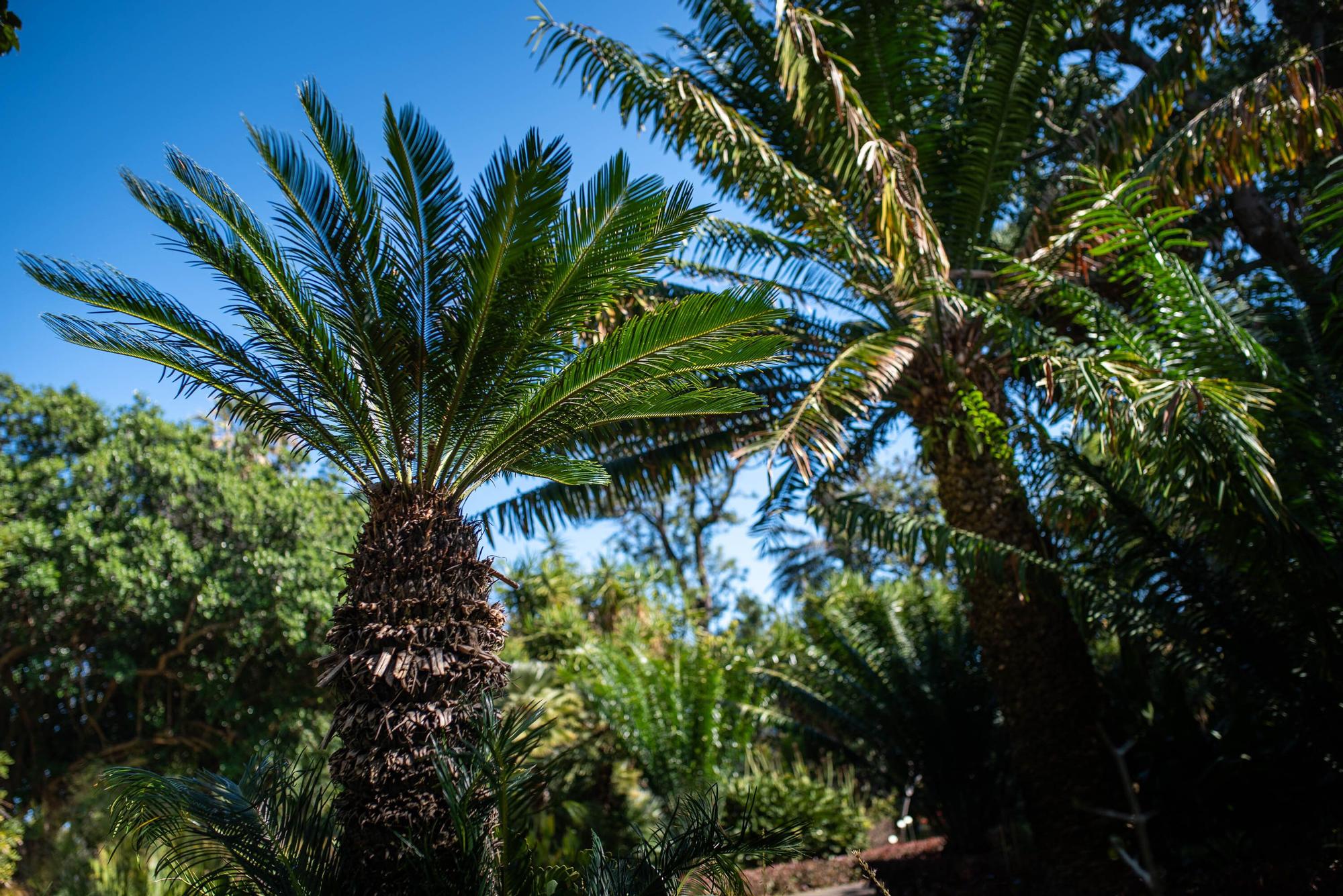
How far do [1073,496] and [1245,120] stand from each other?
10.9 ft

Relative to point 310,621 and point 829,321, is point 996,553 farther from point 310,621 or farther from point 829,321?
point 310,621

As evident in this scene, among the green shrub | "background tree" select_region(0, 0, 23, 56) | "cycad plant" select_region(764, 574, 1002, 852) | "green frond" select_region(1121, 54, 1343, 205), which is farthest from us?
the green shrub

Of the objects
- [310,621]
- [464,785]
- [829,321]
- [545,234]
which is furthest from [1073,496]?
[310,621]

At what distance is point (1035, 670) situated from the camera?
6.93 metres

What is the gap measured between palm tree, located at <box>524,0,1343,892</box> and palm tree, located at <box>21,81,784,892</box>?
4.82 ft

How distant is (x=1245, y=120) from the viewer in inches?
265

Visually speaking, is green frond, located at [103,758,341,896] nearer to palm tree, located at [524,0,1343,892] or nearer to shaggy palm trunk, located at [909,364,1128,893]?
palm tree, located at [524,0,1343,892]

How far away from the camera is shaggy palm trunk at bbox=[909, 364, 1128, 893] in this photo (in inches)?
253

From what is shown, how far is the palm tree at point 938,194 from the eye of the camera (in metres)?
6.54

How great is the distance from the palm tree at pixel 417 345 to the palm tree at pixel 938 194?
147cm

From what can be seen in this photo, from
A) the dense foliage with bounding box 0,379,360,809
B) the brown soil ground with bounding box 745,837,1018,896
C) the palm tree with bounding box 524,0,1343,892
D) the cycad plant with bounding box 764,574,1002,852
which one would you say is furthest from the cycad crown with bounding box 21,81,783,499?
the dense foliage with bounding box 0,379,360,809

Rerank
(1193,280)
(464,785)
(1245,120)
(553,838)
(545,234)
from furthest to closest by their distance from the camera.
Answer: (553,838), (1245,120), (1193,280), (545,234), (464,785)

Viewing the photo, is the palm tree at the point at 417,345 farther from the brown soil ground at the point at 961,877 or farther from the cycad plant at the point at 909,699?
the cycad plant at the point at 909,699

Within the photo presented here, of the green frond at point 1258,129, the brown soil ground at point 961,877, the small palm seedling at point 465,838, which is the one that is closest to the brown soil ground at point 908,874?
the brown soil ground at point 961,877
